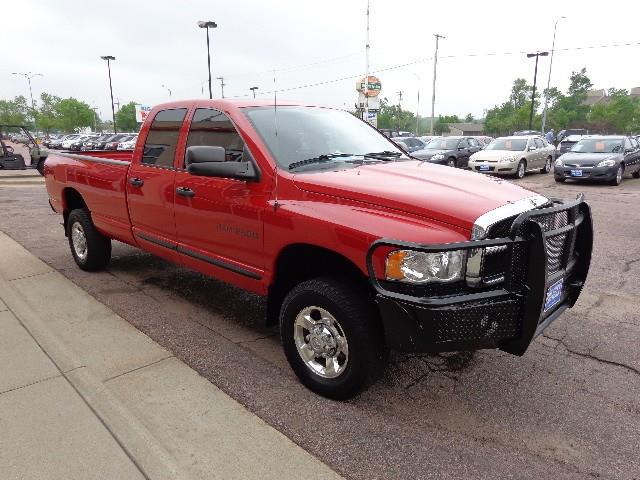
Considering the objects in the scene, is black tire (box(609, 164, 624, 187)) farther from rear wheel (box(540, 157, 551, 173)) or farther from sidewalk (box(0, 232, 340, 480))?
sidewalk (box(0, 232, 340, 480))

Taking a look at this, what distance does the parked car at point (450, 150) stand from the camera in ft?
62.8

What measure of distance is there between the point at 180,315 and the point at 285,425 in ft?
6.50

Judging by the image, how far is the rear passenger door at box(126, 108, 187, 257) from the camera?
164 inches

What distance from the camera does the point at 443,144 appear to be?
2044cm

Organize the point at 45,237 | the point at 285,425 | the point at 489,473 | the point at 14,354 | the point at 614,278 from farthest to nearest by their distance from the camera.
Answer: the point at 45,237 < the point at 614,278 < the point at 14,354 < the point at 285,425 < the point at 489,473

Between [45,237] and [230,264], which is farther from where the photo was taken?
[45,237]

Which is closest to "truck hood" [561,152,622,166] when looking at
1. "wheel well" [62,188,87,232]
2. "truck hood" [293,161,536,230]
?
"truck hood" [293,161,536,230]

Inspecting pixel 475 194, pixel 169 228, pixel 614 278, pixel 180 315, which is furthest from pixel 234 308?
pixel 614 278

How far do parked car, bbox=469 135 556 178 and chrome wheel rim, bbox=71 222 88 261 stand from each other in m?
14.3

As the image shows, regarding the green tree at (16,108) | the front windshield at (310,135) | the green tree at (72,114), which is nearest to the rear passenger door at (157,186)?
the front windshield at (310,135)

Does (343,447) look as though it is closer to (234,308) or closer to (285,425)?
(285,425)

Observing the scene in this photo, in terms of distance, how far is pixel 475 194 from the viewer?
9.53 ft

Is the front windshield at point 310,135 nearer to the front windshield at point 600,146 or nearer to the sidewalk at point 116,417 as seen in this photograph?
the sidewalk at point 116,417

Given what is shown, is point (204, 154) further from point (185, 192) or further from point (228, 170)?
point (185, 192)
